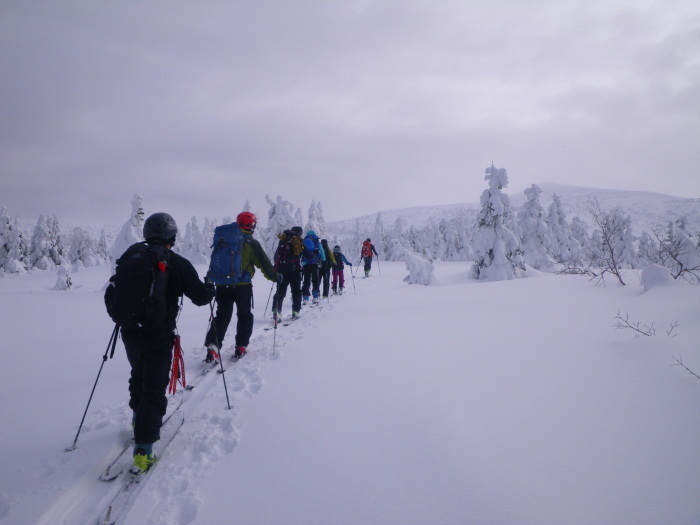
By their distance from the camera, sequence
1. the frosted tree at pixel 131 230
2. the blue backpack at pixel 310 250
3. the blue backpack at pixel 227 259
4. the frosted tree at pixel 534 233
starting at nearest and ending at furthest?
the blue backpack at pixel 227 259 < the blue backpack at pixel 310 250 < the frosted tree at pixel 131 230 < the frosted tree at pixel 534 233

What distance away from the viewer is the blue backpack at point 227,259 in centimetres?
563

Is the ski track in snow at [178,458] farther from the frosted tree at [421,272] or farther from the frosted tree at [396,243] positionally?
the frosted tree at [396,243]

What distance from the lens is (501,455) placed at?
8.43 feet

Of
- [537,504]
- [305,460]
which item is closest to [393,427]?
[305,460]

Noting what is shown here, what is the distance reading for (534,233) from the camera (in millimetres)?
30812

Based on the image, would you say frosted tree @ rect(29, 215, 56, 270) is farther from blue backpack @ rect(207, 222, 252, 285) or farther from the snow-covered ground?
blue backpack @ rect(207, 222, 252, 285)

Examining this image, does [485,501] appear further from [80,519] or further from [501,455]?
[80,519]

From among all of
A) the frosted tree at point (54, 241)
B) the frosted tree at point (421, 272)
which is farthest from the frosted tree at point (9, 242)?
the frosted tree at point (421, 272)

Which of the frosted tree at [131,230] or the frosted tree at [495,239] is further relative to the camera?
the frosted tree at [131,230]

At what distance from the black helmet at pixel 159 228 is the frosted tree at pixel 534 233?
3229 cm

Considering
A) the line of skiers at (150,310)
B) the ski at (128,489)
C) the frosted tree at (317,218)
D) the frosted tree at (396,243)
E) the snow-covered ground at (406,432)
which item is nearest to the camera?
the snow-covered ground at (406,432)

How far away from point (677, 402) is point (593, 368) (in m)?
0.93

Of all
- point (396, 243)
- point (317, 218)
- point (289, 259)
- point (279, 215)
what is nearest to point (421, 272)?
point (289, 259)

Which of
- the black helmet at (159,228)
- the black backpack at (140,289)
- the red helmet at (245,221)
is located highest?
the red helmet at (245,221)
